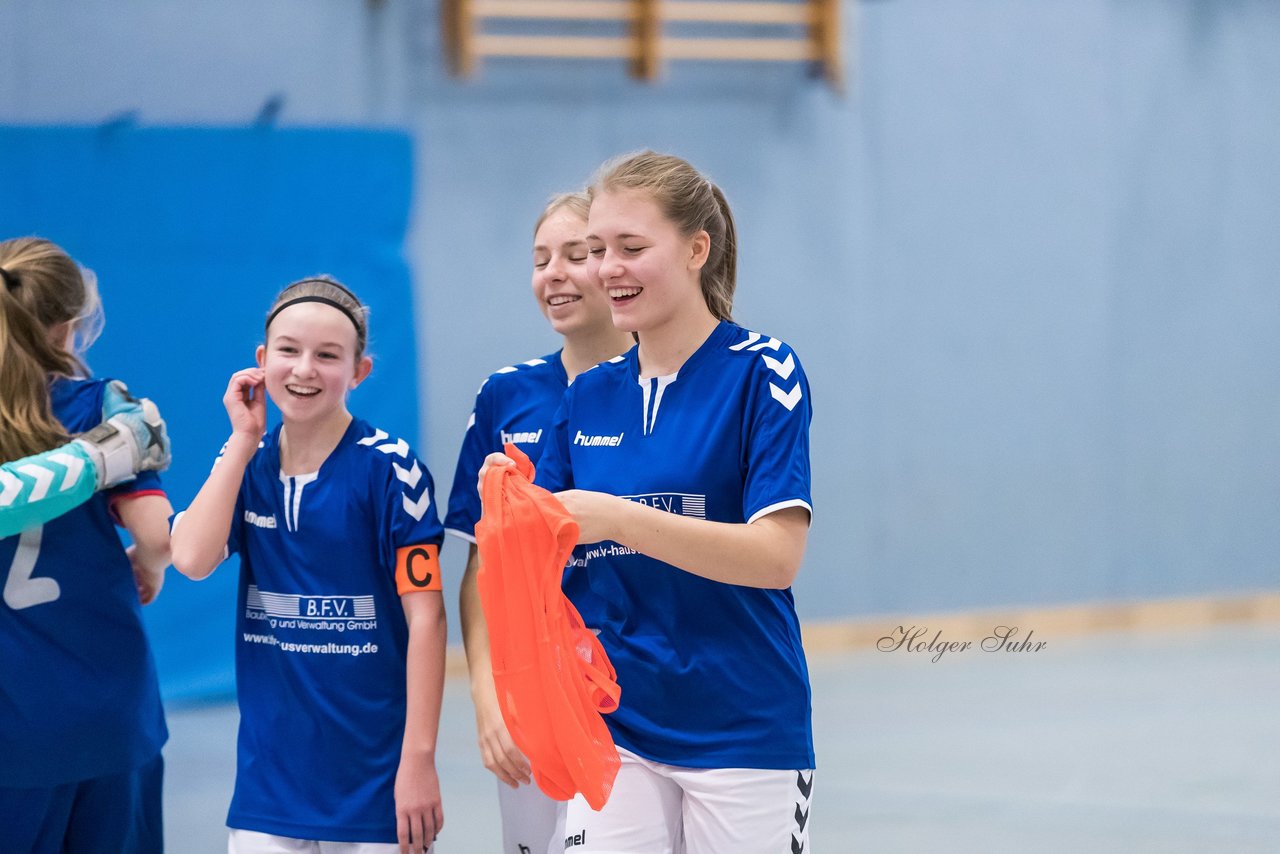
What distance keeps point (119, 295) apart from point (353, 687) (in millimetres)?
4262

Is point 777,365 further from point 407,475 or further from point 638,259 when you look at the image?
point 407,475

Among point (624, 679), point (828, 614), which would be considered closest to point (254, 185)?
point (828, 614)

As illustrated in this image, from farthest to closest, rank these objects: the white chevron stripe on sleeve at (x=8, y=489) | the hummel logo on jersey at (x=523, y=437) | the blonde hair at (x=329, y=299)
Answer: the hummel logo on jersey at (x=523, y=437) < the blonde hair at (x=329, y=299) < the white chevron stripe on sleeve at (x=8, y=489)

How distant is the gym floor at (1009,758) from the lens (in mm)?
4188

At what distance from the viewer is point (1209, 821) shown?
4.29 m

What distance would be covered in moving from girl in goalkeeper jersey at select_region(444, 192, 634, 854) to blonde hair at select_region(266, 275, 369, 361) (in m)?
0.26

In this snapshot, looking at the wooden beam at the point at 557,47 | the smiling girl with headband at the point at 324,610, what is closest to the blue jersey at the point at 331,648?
the smiling girl with headband at the point at 324,610

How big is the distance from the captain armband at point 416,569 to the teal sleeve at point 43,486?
51 cm

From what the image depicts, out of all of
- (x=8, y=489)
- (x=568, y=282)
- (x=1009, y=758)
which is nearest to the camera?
(x=8, y=489)

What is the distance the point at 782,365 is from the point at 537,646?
20.0 inches

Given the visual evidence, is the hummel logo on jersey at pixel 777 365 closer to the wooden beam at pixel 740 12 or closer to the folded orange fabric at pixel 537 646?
the folded orange fabric at pixel 537 646

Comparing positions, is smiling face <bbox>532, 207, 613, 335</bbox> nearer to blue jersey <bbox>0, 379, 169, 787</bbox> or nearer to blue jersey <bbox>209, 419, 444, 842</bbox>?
blue jersey <bbox>209, 419, 444, 842</bbox>

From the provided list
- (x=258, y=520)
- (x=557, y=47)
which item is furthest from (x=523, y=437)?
(x=557, y=47)

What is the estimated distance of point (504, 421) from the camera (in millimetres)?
2631
